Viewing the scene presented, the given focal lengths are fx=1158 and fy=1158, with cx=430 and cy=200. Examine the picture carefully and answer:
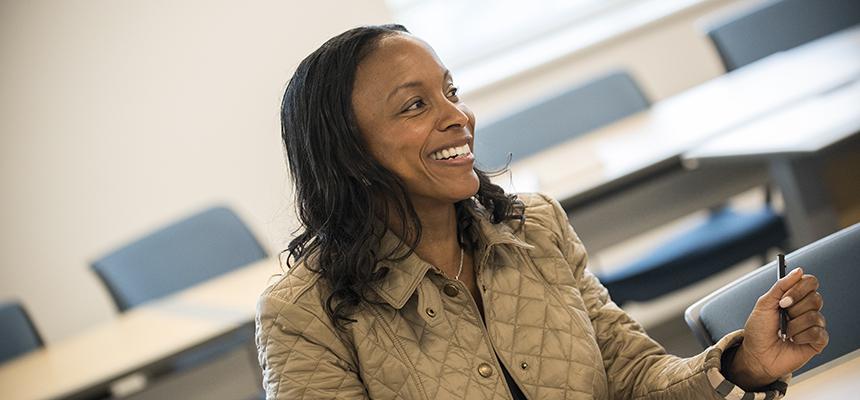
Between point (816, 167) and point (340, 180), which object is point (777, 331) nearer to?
point (340, 180)

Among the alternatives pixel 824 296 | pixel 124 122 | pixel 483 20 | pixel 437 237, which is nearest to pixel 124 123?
pixel 124 122

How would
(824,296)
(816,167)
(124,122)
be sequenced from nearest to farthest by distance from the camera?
(824,296)
(816,167)
(124,122)

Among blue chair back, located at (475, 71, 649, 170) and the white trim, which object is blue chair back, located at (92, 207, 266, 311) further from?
the white trim

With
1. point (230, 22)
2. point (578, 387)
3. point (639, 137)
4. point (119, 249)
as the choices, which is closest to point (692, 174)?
point (639, 137)

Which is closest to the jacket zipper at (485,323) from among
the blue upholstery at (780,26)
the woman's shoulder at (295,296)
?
the woman's shoulder at (295,296)

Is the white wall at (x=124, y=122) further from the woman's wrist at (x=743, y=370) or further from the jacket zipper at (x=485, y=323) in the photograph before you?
the woman's wrist at (x=743, y=370)

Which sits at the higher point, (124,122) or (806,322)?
(806,322)

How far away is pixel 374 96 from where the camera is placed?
5.75 feet

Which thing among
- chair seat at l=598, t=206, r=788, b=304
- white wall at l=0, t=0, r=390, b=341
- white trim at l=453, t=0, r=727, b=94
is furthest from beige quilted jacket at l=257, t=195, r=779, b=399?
white trim at l=453, t=0, r=727, b=94

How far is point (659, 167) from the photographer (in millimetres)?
3021

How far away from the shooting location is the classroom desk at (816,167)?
8.48ft

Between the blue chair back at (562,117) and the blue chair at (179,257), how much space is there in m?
0.86

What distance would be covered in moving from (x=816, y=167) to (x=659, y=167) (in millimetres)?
457

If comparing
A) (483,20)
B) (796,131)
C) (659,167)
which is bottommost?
(483,20)
